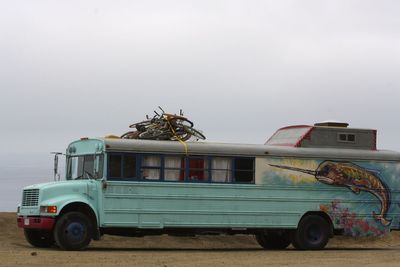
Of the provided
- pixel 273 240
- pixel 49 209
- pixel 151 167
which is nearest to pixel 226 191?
pixel 151 167

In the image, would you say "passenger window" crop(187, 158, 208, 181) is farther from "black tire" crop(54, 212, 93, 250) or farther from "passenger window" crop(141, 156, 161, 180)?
"black tire" crop(54, 212, 93, 250)

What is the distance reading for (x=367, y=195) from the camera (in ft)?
76.7

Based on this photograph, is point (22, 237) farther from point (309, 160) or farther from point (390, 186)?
point (390, 186)

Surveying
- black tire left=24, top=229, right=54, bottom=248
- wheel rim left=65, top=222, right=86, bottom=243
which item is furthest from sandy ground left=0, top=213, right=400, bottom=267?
wheel rim left=65, top=222, right=86, bottom=243

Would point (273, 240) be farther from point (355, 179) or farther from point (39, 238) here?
point (39, 238)

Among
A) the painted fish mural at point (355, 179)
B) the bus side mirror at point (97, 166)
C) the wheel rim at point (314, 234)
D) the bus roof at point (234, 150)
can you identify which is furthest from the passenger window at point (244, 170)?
the bus side mirror at point (97, 166)

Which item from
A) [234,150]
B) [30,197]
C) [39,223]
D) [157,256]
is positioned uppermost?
[234,150]

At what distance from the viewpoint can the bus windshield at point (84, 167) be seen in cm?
2092

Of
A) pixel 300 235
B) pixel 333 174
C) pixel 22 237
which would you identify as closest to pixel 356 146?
pixel 333 174

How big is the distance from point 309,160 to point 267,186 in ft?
4.36

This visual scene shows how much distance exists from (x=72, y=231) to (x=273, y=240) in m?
5.99

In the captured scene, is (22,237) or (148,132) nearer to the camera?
(148,132)

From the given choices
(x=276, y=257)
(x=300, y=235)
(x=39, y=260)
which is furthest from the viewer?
(x=300, y=235)

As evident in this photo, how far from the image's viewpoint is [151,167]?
21297 mm
